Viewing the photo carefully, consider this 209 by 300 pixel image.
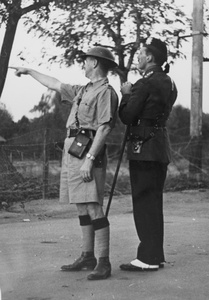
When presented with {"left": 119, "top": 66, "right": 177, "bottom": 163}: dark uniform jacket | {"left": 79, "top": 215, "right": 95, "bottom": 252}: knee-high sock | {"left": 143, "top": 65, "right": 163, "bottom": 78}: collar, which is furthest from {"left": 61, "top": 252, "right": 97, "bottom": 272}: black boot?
{"left": 143, "top": 65, "right": 163, "bottom": 78}: collar

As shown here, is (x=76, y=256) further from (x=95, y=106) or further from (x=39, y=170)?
(x=39, y=170)

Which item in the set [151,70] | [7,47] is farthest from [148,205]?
[7,47]

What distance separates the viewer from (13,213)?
9859 mm

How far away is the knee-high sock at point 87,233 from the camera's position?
5.58 m

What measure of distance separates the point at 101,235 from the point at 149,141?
643 mm

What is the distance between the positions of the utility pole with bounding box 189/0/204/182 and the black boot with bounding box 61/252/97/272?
6.64ft

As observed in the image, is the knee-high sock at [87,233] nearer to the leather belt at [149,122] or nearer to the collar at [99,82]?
the leather belt at [149,122]

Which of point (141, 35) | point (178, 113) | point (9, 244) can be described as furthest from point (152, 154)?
point (178, 113)

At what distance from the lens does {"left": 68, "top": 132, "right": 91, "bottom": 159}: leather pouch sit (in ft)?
17.4

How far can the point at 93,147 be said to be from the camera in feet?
17.4

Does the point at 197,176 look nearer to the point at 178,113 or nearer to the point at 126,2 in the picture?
the point at 178,113

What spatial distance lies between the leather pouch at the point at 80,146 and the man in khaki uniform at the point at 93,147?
0.03 m

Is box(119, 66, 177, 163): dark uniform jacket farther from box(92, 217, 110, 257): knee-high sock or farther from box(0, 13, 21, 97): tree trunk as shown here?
box(0, 13, 21, 97): tree trunk

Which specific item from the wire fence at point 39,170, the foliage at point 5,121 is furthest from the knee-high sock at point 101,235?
the wire fence at point 39,170
